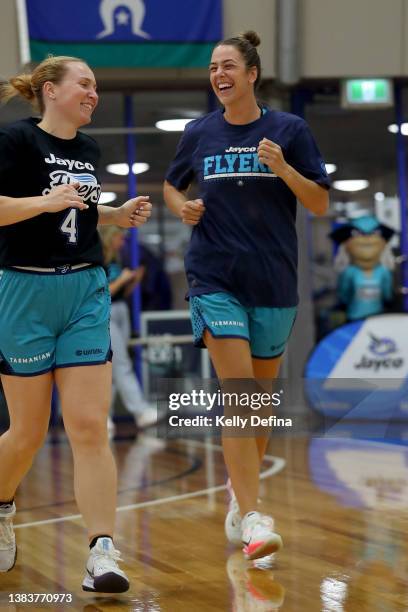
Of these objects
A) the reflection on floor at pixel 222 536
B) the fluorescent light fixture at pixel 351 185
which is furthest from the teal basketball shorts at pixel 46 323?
the fluorescent light fixture at pixel 351 185

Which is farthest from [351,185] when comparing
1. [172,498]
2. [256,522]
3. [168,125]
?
[256,522]

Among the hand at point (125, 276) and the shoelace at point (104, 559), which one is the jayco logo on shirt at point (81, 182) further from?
the hand at point (125, 276)

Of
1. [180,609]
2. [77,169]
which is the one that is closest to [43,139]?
[77,169]

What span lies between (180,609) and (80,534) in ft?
4.97

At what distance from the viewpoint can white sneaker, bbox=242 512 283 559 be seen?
3.94 m

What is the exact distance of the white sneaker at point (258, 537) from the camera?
3.94m

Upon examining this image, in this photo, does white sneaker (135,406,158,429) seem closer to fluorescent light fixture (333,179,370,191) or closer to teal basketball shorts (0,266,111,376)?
fluorescent light fixture (333,179,370,191)

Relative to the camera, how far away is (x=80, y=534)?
4867 millimetres

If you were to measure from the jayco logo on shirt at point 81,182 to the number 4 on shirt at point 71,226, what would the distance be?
0.23ft

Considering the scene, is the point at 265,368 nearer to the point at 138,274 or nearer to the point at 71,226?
the point at 71,226

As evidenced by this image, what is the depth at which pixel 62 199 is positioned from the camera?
11.3 feet

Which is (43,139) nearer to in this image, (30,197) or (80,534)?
(30,197)

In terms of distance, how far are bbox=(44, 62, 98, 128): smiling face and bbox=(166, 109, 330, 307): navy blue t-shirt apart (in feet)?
2.31

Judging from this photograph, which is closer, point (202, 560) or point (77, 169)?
point (77, 169)
